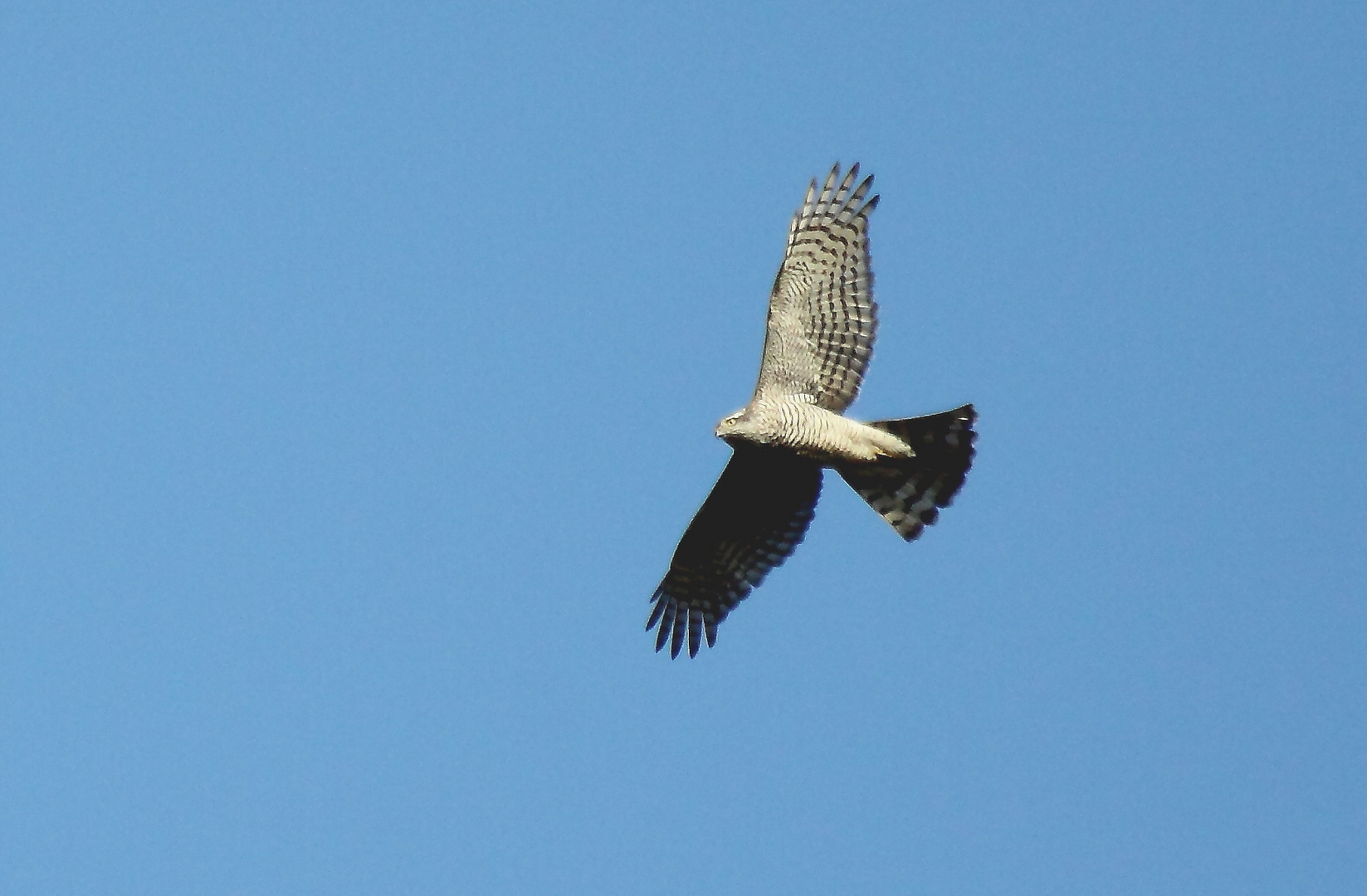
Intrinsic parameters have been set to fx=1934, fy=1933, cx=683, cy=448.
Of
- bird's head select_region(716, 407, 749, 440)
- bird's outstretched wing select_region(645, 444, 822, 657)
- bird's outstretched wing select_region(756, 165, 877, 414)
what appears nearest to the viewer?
bird's head select_region(716, 407, 749, 440)

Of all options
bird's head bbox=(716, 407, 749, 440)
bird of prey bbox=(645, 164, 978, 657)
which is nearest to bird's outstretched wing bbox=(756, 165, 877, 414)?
bird of prey bbox=(645, 164, 978, 657)

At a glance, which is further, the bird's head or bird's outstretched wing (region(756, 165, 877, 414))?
bird's outstretched wing (region(756, 165, 877, 414))

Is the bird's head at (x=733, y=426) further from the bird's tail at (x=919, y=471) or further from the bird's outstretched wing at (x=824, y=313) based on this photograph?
the bird's tail at (x=919, y=471)

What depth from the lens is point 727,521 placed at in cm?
1612

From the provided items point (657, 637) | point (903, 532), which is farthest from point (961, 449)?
point (657, 637)

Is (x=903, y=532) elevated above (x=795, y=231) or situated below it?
below

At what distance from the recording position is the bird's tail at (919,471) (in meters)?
14.6

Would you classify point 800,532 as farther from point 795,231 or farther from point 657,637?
point 795,231

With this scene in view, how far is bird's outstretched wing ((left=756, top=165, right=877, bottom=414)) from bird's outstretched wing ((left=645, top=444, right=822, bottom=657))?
Answer: 76cm

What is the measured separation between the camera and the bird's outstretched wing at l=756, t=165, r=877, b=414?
14.8 m

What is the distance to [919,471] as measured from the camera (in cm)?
1492

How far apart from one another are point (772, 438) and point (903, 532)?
1466 millimetres

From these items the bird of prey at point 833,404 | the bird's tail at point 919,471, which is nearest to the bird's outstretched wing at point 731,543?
the bird of prey at point 833,404

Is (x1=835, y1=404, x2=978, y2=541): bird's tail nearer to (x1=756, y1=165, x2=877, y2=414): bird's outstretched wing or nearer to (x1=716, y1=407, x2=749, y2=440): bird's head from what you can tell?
(x1=756, y1=165, x2=877, y2=414): bird's outstretched wing
